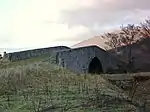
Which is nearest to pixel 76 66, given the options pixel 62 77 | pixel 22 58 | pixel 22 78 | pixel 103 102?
pixel 22 58

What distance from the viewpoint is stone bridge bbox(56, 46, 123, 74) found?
19.0 m

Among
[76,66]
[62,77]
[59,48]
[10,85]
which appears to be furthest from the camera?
[59,48]

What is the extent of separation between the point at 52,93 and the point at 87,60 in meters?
10.2

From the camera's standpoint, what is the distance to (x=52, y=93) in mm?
10367

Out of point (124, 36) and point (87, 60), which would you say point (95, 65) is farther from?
point (124, 36)

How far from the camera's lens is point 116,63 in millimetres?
19500

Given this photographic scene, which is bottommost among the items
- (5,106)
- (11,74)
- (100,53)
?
(5,106)

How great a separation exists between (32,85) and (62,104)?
3.52 metres

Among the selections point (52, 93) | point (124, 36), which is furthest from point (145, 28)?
point (52, 93)

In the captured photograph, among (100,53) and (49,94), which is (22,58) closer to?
(100,53)

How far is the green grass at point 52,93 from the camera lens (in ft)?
27.3

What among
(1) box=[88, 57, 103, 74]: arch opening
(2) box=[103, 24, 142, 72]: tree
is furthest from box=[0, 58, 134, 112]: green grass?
(2) box=[103, 24, 142, 72]: tree

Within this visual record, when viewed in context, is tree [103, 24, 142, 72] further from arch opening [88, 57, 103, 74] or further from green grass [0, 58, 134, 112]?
green grass [0, 58, 134, 112]

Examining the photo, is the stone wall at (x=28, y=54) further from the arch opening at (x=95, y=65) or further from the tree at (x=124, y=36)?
the tree at (x=124, y=36)
